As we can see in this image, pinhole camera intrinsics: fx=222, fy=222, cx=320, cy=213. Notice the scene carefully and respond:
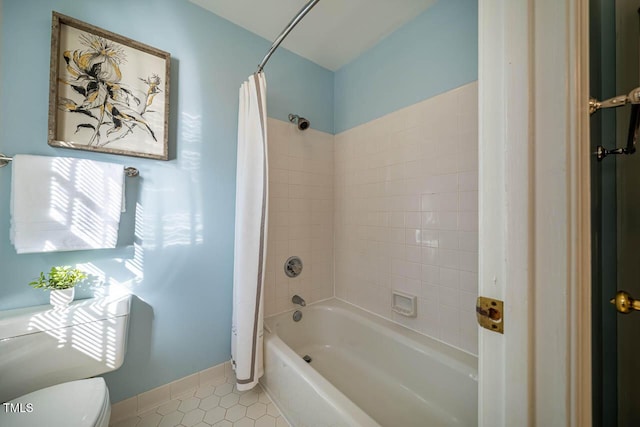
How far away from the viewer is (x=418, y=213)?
1.41 m

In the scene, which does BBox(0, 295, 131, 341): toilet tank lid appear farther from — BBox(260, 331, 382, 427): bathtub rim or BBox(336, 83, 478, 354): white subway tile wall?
BBox(336, 83, 478, 354): white subway tile wall

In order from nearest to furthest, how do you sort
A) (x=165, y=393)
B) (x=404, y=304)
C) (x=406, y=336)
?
1. (x=165, y=393)
2. (x=406, y=336)
3. (x=404, y=304)

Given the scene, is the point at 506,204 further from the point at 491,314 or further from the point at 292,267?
the point at 292,267

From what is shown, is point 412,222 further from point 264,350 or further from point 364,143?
point 264,350

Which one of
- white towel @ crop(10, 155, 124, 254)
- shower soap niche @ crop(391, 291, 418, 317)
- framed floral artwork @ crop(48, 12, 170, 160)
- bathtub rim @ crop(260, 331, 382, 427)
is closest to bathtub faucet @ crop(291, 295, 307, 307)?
bathtub rim @ crop(260, 331, 382, 427)

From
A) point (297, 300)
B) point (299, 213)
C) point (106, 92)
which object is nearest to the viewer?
point (106, 92)

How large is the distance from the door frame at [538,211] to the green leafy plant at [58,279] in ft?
5.07

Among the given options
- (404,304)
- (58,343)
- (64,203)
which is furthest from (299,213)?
(58,343)

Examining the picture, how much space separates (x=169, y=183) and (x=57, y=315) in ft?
2.39

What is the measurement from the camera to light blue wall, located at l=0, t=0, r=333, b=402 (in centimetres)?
96

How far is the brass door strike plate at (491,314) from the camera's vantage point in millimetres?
427

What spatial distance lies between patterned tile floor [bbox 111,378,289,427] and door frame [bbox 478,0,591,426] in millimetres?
1201

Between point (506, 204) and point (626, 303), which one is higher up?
point (506, 204)

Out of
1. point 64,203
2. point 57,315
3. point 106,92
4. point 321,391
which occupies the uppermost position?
point 106,92
